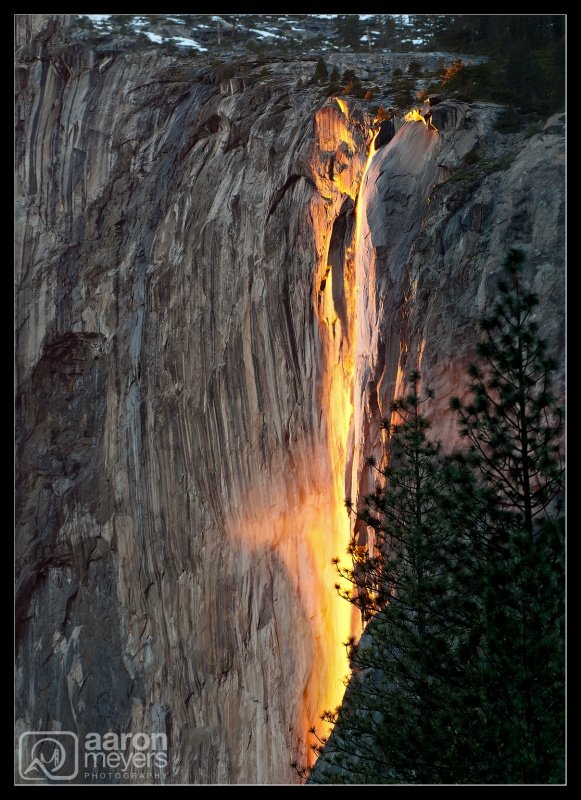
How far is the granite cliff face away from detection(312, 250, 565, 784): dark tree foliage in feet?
13.5

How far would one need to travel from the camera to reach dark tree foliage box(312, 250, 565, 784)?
10.5 meters

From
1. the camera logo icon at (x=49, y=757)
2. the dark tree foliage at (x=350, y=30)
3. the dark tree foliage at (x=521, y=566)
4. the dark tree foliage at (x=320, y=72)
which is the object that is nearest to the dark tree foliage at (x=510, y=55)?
the dark tree foliage at (x=350, y=30)

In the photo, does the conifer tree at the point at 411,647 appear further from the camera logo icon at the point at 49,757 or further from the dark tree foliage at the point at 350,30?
the dark tree foliage at the point at 350,30

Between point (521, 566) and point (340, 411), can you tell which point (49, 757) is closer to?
point (340, 411)

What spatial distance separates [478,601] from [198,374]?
36.3ft

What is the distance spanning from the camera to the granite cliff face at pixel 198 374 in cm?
1897

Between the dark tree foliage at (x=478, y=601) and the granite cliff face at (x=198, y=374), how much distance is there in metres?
4.10

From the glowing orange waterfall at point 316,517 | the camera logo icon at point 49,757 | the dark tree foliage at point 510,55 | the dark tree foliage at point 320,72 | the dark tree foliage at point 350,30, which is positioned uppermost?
the dark tree foliage at point 320,72

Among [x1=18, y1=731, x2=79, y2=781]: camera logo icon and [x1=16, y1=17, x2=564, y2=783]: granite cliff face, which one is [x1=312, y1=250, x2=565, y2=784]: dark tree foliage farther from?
[x1=18, y1=731, x2=79, y2=781]: camera logo icon

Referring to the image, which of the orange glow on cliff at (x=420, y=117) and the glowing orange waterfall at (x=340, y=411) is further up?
the orange glow on cliff at (x=420, y=117)

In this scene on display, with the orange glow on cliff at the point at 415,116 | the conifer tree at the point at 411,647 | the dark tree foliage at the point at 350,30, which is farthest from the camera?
the orange glow on cliff at the point at 415,116

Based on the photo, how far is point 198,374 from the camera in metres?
21.7

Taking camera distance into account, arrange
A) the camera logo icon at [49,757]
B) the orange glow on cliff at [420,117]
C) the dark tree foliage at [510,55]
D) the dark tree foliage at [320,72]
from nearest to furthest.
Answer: the dark tree foliage at [510,55] < the camera logo icon at [49,757] < the orange glow on cliff at [420,117] < the dark tree foliage at [320,72]

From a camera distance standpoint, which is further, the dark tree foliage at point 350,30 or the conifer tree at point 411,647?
A: the dark tree foliage at point 350,30
